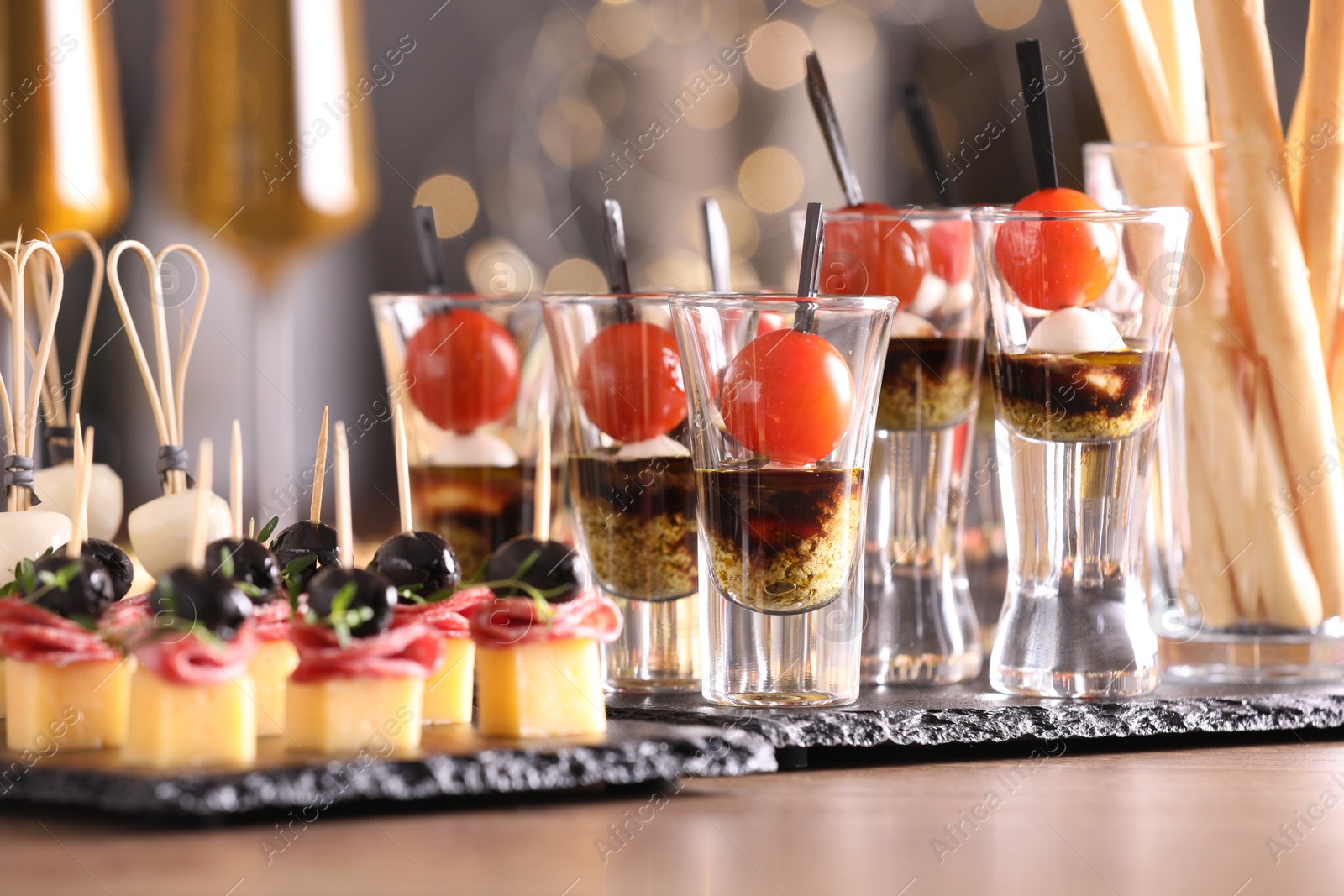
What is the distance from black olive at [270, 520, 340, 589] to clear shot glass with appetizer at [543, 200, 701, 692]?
0.18 m

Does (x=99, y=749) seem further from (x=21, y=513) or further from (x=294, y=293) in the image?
(x=294, y=293)

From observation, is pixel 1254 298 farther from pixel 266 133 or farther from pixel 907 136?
pixel 907 136

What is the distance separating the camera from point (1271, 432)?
1.11 m

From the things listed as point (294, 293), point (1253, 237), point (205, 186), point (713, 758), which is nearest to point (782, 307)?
point (713, 758)

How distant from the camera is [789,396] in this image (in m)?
0.91

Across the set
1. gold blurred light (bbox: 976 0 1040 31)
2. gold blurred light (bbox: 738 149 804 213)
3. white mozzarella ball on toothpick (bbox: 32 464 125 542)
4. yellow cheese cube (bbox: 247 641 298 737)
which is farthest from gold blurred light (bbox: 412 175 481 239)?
yellow cheese cube (bbox: 247 641 298 737)

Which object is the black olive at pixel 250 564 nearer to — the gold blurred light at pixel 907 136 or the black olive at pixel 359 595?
the black olive at pixel 359 595

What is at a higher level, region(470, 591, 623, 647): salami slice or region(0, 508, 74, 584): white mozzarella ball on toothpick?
region(0, 508, 74, 584): white mozzarella ball on toothpick

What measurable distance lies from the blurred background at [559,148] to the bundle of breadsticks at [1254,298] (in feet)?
4.19

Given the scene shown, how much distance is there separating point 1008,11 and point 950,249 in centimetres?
188

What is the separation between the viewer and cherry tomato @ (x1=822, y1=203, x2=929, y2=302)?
1.08 m

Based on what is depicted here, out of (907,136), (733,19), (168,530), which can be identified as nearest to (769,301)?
(168,530)

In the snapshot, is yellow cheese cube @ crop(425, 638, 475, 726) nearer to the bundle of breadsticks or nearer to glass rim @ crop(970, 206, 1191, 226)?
glass rim @ crop(970, 206, 1191, 226)

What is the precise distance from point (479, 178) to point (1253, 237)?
186 cm
